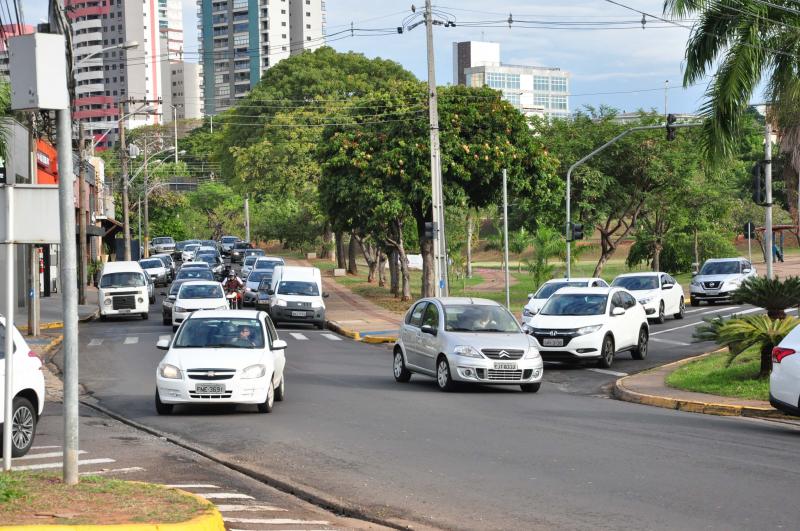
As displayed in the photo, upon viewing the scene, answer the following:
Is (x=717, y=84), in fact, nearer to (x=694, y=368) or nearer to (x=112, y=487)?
(x=694, y=368)

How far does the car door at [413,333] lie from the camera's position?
22.0m

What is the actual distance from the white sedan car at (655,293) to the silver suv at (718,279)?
5.97m

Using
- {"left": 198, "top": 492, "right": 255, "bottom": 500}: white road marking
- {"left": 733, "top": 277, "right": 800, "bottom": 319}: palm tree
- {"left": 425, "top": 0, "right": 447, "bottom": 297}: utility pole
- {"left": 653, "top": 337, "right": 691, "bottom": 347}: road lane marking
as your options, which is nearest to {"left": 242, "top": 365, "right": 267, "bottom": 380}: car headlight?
{"left": 198, "top": 492, "right": 255, "bottom": 500}: white road marking

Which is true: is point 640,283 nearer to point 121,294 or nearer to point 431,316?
point 121,294

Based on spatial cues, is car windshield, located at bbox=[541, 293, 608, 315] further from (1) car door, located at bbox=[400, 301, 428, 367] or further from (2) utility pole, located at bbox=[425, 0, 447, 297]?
(2) utility pole, located at bbox=[425, 0, 447, 297]

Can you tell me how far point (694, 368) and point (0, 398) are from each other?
14.2 m

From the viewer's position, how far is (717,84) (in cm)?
2514

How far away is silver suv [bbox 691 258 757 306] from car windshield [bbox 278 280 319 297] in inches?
628

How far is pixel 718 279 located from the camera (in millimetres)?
47031

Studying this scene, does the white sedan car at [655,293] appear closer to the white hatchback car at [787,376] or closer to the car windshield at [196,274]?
the car windshield at [196,274]

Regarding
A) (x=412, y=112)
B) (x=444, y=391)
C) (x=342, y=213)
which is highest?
(x=412, y=112)

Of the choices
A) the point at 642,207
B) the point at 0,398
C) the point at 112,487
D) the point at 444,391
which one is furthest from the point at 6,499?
the point at 642,207

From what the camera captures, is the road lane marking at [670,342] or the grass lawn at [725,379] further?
the road lane marking at [670,342]

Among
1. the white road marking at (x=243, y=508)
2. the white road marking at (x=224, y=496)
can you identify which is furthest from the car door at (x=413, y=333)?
the white road marking at (x=243, y=508)
